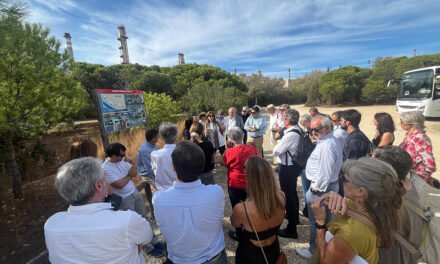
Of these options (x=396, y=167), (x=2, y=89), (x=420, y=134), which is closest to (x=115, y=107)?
(x=2, y=89)

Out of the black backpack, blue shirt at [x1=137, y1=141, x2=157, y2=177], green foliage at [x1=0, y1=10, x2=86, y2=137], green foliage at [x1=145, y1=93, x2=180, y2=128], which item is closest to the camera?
the black backpack

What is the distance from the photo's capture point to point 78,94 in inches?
206

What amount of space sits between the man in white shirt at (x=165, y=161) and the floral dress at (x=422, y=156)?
3.16 m

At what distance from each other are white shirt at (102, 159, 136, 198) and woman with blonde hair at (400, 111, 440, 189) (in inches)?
144

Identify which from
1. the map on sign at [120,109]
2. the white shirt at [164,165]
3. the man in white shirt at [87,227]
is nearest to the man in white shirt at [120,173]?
the white shirt at [164,165]

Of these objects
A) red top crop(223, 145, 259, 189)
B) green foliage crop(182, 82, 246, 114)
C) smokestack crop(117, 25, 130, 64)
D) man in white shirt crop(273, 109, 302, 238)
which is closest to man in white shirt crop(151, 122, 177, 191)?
red top crop(223, 145, 259, 189)

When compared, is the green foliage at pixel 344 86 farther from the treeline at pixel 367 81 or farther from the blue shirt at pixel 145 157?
the blue shirt at pixel 145 157

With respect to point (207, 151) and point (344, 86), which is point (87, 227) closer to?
point (207, 151)

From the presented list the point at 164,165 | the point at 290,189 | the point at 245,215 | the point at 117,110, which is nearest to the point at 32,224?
the point at 117,110

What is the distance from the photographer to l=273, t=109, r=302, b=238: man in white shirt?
320 cm

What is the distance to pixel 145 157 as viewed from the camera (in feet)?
11.6

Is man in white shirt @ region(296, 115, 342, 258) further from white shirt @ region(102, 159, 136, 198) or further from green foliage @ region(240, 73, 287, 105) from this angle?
green foliage @ region(240, 73, 287, 105)

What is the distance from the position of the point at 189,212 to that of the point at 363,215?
113 centimetres

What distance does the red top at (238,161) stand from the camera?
304 centimetres
